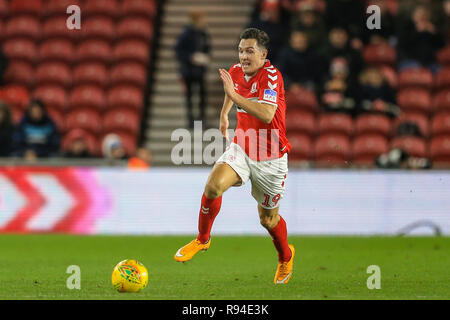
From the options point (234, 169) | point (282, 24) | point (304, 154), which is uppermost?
point (282, 24)

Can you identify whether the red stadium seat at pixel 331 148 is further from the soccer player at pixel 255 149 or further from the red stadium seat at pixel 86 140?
the soccer player at pixel 255 149

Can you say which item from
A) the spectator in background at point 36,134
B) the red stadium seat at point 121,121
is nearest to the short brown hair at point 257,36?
the spectator in background at point 36,134

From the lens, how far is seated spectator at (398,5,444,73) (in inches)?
630

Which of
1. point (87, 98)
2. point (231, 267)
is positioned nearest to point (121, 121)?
point (87, 98)

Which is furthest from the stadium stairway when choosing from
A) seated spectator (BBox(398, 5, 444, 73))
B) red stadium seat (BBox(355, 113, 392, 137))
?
seated spectator (BBox(398, 5, 444, 73))

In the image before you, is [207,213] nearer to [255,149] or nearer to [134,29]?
[255,149]

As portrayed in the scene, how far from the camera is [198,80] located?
15.7 metres

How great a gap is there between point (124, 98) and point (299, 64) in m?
3.59

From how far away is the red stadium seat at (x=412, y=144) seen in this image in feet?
46.6

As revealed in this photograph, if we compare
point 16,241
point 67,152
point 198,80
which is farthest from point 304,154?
point 16,241

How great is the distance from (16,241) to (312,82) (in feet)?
20.5

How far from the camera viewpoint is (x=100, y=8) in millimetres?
17922

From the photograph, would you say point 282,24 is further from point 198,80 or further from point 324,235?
point 324,235

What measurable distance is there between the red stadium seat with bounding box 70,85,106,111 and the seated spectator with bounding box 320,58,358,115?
14.4 feet
